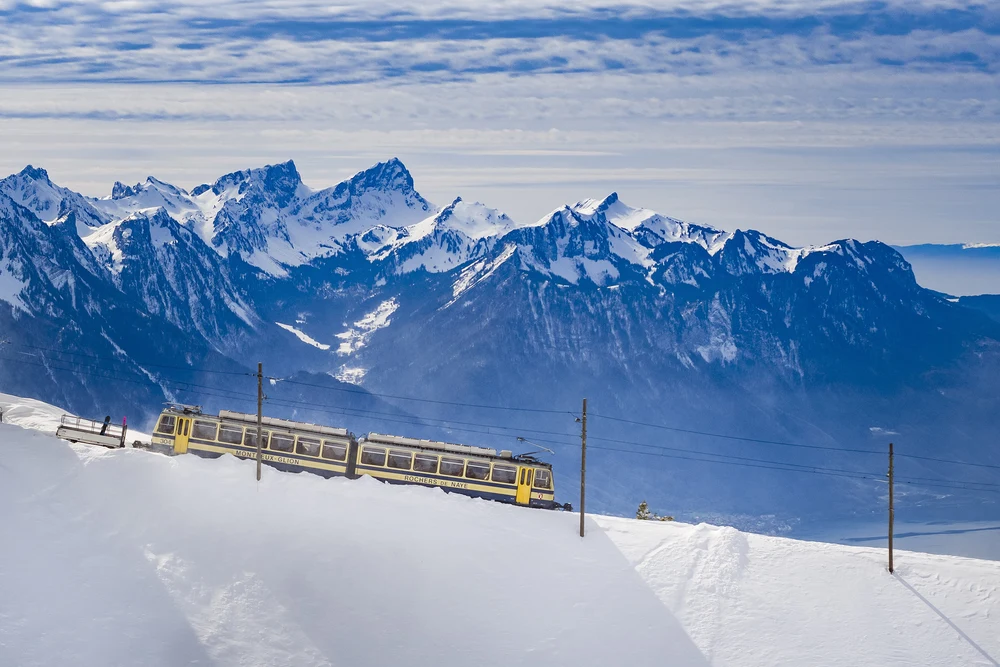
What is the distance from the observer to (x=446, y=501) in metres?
68.8

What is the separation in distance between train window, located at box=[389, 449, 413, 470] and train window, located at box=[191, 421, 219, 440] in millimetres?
12912

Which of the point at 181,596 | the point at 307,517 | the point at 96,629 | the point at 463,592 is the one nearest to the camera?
the point at 96,629

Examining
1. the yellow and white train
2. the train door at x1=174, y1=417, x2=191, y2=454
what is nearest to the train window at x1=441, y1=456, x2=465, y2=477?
the yellow and white train

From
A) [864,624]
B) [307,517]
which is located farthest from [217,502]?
[864,624]

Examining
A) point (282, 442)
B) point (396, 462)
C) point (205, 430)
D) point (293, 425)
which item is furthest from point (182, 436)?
point (396, 462)

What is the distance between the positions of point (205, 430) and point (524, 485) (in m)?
23.4

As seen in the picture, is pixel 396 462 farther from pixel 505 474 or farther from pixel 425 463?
pixel 505 474

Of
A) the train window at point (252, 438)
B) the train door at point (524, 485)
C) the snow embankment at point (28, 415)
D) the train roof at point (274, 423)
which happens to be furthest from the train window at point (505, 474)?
the snow embankment at point (28, 415)

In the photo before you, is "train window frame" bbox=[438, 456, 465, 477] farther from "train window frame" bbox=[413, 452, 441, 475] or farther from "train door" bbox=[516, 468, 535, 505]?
"train door" bbox=[516, 468, 535, 505]

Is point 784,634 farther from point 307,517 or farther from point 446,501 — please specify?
point 307,517

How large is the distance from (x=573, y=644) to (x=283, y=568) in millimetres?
17840

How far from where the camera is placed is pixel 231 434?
72.5 meters

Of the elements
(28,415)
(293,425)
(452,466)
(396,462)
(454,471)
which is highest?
(293,425)

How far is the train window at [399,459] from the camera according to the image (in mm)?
71562
